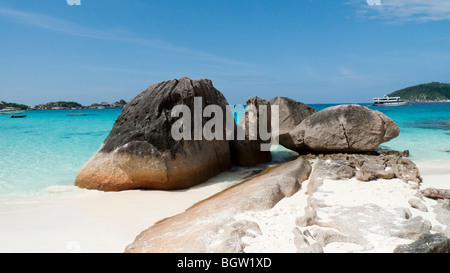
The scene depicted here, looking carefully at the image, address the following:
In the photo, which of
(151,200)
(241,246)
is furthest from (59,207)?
(241,246)

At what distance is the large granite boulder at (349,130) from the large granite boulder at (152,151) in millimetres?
3478

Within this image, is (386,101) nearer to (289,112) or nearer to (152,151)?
(289,112)

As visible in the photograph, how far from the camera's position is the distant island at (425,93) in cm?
11056

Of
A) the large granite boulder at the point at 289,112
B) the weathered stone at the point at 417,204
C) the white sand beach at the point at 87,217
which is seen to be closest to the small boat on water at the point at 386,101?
the large granite boulder at the point at 289,112

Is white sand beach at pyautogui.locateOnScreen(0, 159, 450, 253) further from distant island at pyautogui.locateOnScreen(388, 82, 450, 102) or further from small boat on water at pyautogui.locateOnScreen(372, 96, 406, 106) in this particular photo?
distant island at pyautogui.locateOnScreen(388, 82, 450, 102)

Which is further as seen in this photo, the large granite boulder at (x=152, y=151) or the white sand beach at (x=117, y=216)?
the large granite boulder at (x=152, y=151)

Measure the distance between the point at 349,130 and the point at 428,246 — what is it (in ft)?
19.8

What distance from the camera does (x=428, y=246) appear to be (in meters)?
2.88

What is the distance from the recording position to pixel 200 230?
12.0 ft

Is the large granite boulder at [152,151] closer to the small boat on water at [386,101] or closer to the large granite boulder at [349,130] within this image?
the large granite boulder at [349,130]

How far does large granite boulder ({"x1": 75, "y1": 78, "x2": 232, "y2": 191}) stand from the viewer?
6.36 metres
